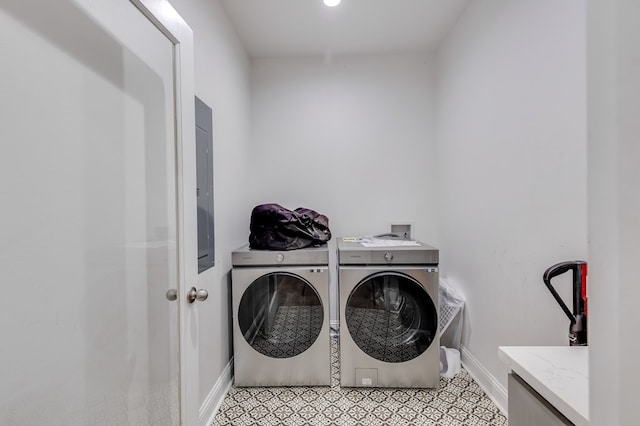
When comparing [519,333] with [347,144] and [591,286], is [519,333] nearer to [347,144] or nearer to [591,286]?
[591,286]

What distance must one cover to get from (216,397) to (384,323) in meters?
1.14

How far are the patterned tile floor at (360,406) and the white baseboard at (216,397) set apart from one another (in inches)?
1.4

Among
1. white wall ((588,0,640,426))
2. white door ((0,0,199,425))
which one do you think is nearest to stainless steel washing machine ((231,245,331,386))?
white door ((0,0,199,425))

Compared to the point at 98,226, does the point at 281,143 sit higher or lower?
higher

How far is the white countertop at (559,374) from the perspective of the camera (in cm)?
58

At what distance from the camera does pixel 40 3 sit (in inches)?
25.3

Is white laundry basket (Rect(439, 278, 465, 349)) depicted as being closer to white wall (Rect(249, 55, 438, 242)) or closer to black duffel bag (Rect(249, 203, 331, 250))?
white wall (Rect(249, 55, 438, 242))

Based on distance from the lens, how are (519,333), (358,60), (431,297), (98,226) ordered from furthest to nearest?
(358,60)
(431,297)
(519,333)
(98,226)

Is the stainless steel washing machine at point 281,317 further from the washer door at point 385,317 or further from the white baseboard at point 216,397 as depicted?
the washer door at point 385,317

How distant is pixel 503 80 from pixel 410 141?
114 centimetres

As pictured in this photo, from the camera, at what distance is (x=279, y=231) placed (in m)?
2.02

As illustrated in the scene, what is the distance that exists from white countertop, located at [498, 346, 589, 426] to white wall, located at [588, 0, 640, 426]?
0.13m

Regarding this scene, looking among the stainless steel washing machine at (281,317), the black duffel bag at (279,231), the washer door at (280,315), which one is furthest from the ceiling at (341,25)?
the washer door at (280,315)

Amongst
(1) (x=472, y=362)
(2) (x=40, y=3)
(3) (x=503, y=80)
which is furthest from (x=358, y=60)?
(1) (x=472, y=362)
